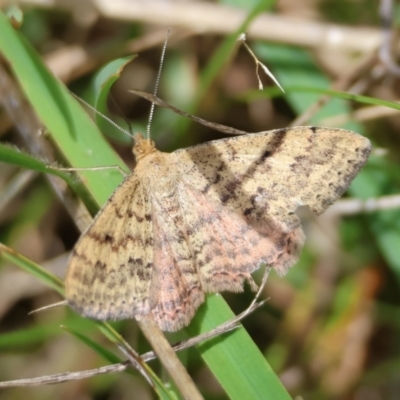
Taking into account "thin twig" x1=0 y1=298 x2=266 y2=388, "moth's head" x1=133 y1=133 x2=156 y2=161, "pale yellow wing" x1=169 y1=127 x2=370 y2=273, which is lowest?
"thin twig" x1=0 y1=298 x2=266 y2=388

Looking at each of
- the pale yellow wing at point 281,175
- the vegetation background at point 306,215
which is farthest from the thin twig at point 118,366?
the vegetation background at point 306,215

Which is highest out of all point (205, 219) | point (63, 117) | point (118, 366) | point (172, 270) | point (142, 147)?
point (63, 117)

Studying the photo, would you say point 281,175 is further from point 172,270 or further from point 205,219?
point 172,270

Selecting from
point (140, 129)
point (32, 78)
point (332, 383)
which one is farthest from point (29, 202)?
point (332, 383)

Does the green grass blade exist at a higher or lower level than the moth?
higher

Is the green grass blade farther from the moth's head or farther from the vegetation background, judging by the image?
the vegetation background

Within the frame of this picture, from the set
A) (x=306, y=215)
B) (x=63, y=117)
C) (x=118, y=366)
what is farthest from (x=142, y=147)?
(x=306, y=215)

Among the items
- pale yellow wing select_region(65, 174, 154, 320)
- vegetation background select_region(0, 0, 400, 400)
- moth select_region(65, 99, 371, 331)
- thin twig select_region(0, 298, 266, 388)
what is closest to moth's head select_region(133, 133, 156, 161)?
moth select_region(65, 99, 371, 331)

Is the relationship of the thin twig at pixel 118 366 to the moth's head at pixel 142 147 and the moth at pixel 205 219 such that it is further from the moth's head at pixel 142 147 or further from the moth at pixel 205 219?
the moth's head at pixel 142 147
